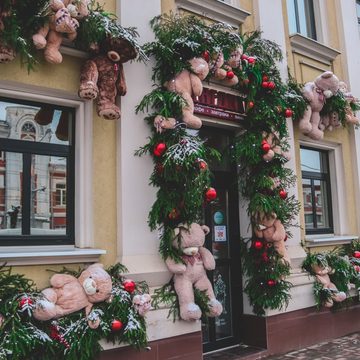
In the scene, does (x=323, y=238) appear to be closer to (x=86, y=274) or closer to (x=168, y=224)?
(x=168, y=224)

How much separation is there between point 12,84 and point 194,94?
1.98m

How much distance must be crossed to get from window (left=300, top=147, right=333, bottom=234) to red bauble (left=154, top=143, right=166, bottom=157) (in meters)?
3.12

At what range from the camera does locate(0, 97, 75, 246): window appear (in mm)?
4379

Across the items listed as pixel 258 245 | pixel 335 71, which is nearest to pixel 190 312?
pixel 258 245

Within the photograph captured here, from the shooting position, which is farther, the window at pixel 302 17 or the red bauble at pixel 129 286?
the window at pixel 302 17

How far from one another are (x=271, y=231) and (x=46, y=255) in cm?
290

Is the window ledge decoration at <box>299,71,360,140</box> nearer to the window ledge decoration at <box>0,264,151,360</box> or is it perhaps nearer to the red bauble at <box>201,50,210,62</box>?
the red bauble at <box>201,50,210,62</box>

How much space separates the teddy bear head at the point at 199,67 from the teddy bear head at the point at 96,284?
7.93 feet

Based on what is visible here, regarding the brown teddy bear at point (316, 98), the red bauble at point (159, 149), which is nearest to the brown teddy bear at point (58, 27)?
the red bauble at point (159, 149)

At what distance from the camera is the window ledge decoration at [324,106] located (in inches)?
270

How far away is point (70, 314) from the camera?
13.5 feet

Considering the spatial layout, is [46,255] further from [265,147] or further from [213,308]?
[265,147]

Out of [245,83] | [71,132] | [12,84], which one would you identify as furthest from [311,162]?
[12,84]

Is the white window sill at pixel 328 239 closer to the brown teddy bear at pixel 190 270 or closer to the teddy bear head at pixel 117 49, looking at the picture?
the brown teddy bear at pixel 190 270
